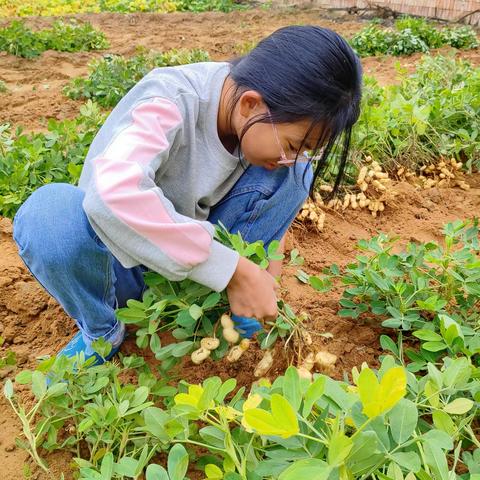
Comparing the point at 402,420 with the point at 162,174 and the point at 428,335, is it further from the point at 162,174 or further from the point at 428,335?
the point at 162,174

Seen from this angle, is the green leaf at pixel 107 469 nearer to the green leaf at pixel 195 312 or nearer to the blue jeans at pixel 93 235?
the green leaf at pixel 195 312

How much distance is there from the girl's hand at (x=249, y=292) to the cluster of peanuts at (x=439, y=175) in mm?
1874

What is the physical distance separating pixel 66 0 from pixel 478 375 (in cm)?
1054

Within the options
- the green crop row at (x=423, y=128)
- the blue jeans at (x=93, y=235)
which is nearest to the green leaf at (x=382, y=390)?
the blue jeans at (x=93, y=235)

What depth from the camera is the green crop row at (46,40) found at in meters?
5.39

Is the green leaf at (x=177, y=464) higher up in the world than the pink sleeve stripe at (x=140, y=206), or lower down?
lower down

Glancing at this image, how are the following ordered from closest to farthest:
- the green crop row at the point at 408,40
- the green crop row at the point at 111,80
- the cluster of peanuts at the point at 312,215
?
the cluster of peanuts at the point at 312,215, the green crop row at the point at 111,80, the green crop row at the point at 408,40

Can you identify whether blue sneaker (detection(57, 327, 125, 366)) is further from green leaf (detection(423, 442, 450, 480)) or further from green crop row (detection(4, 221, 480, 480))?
green leaf (detection(423, 442, 450, 480))

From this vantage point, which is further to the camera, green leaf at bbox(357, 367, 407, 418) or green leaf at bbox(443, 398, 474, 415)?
green leaf at bbox(443, 398, 474, 415)

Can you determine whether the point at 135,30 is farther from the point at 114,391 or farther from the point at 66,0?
the point at 114,391

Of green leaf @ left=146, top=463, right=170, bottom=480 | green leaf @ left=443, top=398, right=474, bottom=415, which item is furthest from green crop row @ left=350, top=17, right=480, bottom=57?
green leaf @ left=146, top=463, right=170, bottom=480

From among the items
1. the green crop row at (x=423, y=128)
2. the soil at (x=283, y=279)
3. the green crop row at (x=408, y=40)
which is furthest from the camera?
the green crop row at (x=408, y=40)

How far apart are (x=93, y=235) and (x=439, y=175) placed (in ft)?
7.06

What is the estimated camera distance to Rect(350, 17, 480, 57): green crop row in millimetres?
6246
